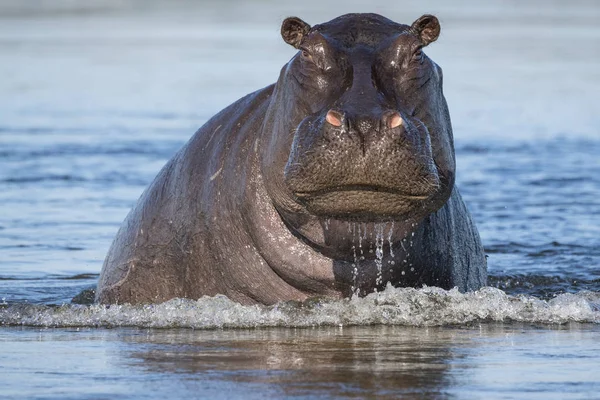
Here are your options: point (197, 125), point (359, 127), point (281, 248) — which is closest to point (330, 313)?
point (281, 248)

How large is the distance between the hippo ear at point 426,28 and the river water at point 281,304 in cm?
131

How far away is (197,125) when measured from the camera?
20234 millimetres

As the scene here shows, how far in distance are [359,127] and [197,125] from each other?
13.8m

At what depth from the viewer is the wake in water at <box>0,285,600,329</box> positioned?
754 cm

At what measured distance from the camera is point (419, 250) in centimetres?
763

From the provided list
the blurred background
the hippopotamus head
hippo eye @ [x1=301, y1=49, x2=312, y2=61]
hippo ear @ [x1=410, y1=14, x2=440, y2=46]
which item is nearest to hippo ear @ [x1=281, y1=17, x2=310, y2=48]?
the hippopotamus head

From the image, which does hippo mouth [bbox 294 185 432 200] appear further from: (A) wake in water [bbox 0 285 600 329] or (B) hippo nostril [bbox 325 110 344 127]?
(A) wake in water [bbox 0 285 600 329]

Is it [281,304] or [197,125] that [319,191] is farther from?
[197,125]

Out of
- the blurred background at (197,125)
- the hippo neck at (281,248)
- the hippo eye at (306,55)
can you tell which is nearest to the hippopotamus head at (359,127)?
the hippo eye at (306,55)

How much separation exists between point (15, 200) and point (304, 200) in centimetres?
786

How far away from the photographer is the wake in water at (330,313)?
297 inches

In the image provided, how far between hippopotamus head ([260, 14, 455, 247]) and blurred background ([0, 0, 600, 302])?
118 inches

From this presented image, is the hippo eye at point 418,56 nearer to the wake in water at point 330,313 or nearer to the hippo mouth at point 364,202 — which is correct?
the hippo mouth at point 364,202

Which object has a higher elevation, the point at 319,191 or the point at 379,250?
the point at 319,191
